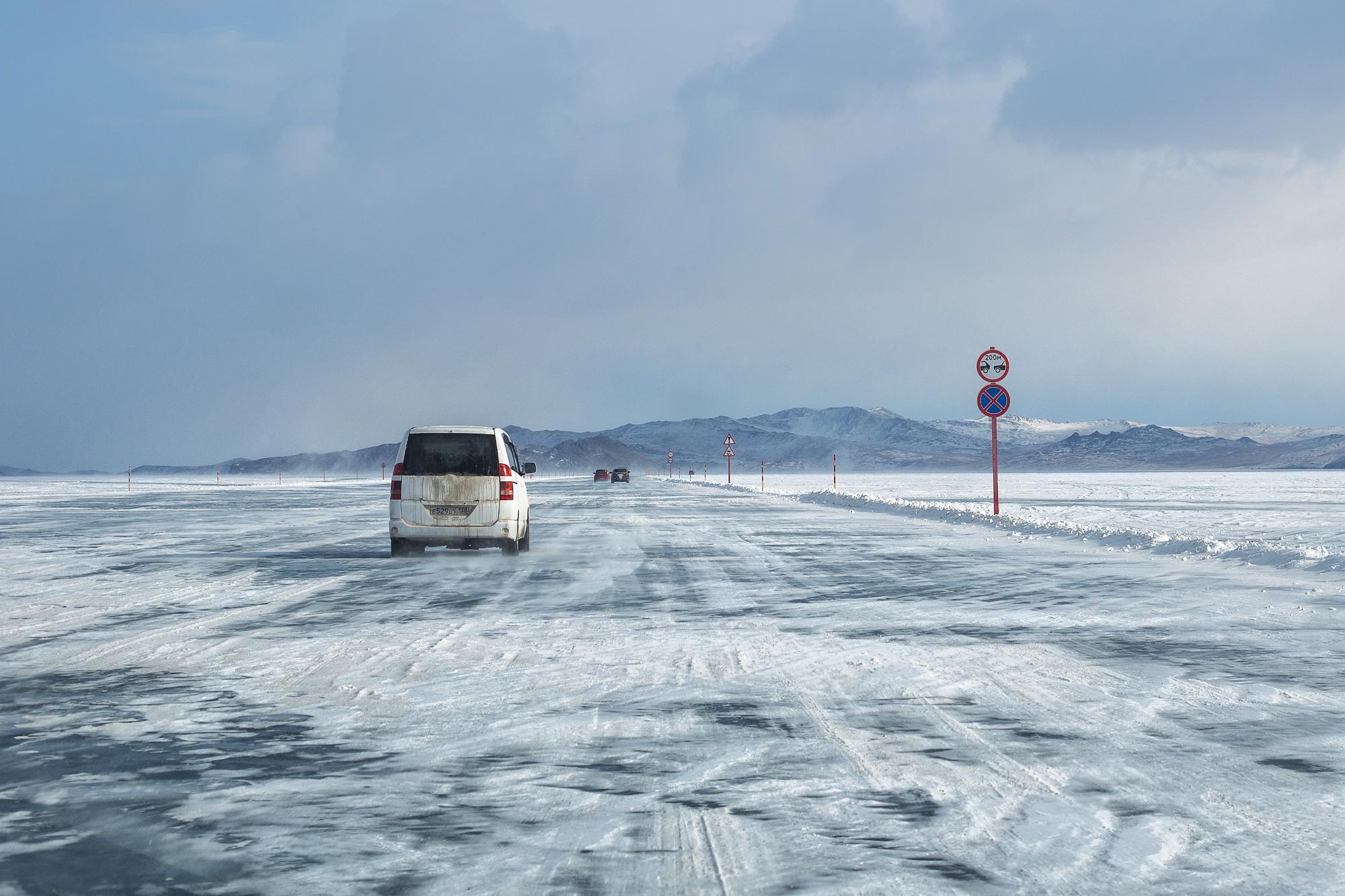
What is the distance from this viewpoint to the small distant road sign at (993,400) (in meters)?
26.3

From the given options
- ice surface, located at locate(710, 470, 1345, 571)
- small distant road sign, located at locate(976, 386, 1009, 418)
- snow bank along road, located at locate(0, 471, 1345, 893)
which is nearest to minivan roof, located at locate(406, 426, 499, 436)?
snow bank along road, located at locate(0, 471, 1345, 893)

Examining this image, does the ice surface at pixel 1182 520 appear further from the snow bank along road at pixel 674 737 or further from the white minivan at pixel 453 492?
the white minivan at pixel 453 492

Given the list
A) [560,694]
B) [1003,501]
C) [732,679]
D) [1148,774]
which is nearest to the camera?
[1148,774]

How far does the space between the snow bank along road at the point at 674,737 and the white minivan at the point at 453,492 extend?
3.60 metres

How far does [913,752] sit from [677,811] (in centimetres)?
140

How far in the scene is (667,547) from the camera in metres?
18.6

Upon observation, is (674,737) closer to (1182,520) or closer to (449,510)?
(449,510)

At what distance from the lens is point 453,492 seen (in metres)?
16.3

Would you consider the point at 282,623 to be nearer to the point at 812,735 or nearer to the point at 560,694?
the point at 560,694

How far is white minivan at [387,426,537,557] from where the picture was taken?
16.2 m

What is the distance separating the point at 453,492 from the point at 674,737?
11.2m

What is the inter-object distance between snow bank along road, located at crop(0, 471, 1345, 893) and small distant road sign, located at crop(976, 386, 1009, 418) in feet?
46.5

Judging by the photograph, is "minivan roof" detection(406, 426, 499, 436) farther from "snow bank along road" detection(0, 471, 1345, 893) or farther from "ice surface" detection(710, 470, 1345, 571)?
"ice surface" detection(710, 470, 1345, 571)

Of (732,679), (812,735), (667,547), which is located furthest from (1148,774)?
(667,547)
